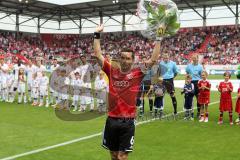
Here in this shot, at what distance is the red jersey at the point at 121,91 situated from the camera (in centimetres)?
525

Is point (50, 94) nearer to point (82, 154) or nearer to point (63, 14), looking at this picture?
point (82, 154)

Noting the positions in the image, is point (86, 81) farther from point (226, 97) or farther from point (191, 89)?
point (226, 97)

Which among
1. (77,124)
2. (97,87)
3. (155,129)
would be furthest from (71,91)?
(155,129)

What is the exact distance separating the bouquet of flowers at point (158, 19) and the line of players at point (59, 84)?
6818mm

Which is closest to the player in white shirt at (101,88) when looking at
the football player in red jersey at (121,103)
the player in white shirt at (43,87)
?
the player in white shirt at (43,87)

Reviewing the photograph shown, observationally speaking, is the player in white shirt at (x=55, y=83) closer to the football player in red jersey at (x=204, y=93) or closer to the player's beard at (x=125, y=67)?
the football player in red jersey at (x=204, y=93)

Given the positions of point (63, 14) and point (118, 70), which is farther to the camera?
point (63, 14)

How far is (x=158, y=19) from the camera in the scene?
18.0 feet

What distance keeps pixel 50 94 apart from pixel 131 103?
11.7 m

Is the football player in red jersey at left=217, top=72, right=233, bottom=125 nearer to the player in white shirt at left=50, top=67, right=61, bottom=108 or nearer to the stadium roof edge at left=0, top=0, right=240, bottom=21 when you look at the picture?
the player in white shirt at left=50, top=67, right=61, bottom=108

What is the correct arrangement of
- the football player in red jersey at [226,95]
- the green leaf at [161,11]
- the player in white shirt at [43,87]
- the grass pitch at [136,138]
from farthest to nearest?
the player in white shirt at [43,87] < the football player in red jersey at [226,95] < the grass pitch at [136,138] < the green leaf at [161,11]

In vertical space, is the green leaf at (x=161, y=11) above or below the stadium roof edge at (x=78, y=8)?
below

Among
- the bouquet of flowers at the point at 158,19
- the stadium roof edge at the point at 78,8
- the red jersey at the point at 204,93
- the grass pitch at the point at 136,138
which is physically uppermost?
the stadium roof edge at the point at 78,8

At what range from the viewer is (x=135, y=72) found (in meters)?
5.31
